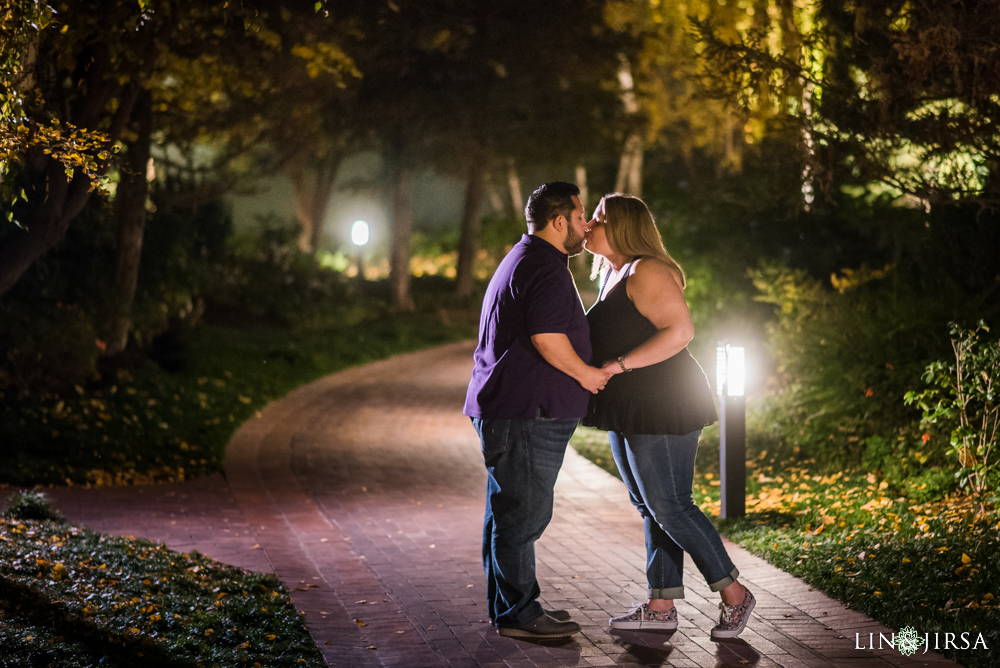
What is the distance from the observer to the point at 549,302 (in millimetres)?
4508

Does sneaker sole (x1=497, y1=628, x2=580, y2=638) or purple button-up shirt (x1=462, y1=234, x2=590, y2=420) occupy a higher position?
purple button-up shirt (x1=462, y1=234, x2=590, y2=420)

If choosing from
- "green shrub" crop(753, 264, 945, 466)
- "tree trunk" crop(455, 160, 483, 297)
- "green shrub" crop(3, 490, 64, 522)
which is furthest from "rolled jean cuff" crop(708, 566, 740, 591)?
"tree trunk" crop(455, 160, 483, 297)

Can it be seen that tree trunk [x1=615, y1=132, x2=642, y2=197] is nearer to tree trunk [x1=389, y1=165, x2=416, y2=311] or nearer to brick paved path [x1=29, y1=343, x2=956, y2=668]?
tree trunk [x1=389, y1=165, x2=416, y2=311]

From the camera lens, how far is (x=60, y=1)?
7586mm

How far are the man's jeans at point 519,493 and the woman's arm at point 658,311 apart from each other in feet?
1.42

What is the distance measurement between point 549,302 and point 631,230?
1.89ft

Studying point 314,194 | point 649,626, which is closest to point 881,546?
point 649,626

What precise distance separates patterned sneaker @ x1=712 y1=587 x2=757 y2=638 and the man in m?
0.67

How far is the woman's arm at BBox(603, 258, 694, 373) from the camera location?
4582 mm

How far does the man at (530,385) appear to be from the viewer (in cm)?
455

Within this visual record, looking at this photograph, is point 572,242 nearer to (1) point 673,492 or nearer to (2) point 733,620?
(1) point 673,492

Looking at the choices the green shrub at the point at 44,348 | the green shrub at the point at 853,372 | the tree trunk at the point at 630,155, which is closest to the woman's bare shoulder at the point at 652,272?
the green shrub at the point at 853,372

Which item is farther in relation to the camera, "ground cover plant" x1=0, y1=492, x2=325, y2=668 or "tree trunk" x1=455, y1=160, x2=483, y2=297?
"tree trunk" x1=455, y1=160, x2=483, y2=297

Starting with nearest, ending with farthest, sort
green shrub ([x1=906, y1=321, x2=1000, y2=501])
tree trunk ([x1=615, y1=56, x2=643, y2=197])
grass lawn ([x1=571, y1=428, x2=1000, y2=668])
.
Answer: grass lawn ([x1=571, y1=428, x2=1000, y2=668]), green shrub ([x1=906, y1=321, x2=1000, y2=501]), tree trunk ([x1=615, y1=56, x2=643, y2=197])
